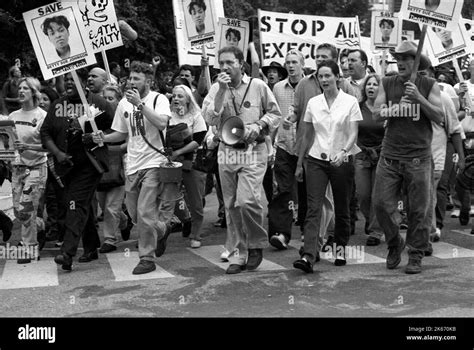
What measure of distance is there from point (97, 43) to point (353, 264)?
17.0 feet

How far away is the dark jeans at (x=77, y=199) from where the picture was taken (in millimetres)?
8875

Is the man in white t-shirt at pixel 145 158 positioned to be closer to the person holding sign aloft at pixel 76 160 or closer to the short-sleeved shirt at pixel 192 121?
the person holding sign aloft at pixel 76 160

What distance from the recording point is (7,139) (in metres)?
9.81

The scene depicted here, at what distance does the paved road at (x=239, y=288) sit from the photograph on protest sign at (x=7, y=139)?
1176 mm

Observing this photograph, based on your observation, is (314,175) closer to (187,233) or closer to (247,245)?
(247,245)

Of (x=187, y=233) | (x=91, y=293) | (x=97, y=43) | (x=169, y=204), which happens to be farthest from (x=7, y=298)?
(x=97, y=43)

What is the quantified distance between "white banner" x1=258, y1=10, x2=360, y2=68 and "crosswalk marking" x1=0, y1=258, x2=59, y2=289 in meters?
5.65

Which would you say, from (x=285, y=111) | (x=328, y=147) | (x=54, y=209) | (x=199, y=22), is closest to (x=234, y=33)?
(x=199, y=22)

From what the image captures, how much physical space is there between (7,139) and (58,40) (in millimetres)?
1265

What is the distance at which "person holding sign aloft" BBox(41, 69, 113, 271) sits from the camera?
8.94 meters

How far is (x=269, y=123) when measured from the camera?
28.1 ft

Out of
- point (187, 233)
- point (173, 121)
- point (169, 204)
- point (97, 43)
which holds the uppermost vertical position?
point (97, 43)
